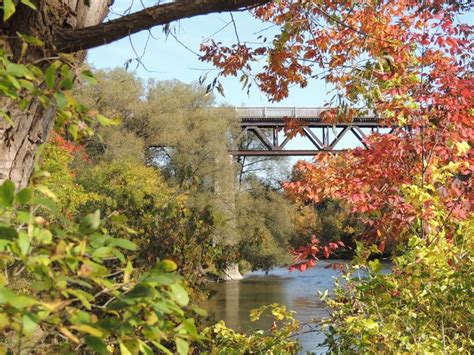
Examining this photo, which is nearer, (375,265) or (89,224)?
(89,224)

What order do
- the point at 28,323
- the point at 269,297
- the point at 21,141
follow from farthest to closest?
1. the point at 269,297
2. the point at 21,141
3. the point at 28,323

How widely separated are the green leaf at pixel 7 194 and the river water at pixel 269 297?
34.8ft

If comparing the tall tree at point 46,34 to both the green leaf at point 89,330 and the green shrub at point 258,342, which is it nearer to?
the green leaf at point 89,330

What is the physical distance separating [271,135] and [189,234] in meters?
29.2

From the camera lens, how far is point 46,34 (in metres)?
2.55

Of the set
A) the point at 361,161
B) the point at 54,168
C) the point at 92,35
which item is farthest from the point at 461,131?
the point at 54,168

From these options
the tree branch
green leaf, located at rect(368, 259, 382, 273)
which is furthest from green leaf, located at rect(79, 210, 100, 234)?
green leaf, located at rect(368, 259, 382, 273)

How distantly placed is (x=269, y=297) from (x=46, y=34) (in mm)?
21233

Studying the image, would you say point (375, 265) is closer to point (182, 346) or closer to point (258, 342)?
point (258, 342)

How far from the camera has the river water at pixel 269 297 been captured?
1593 centimetres

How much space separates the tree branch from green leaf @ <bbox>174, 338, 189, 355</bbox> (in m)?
1.52

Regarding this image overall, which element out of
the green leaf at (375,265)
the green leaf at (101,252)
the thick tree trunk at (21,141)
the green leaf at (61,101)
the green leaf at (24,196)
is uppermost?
the thick tree trunk at (21,141)

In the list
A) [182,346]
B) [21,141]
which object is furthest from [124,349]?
[21,141]

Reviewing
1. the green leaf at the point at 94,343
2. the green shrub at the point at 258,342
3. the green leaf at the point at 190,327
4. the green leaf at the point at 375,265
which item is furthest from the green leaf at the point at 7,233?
the green shrub at the point at 258,342
